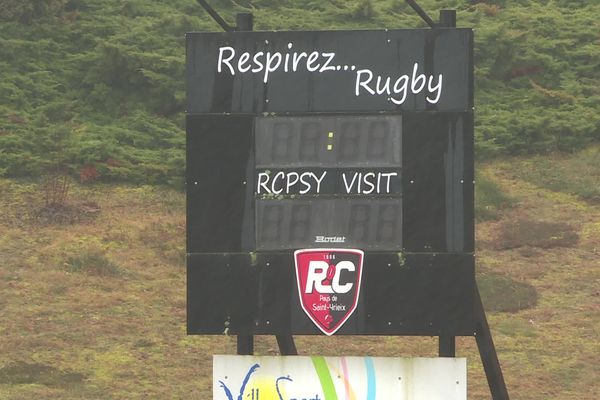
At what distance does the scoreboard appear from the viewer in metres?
10.6

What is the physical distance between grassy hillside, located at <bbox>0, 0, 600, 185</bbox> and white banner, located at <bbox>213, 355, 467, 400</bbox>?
14.8 m

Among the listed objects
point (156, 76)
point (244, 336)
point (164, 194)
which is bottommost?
point (244, 336)

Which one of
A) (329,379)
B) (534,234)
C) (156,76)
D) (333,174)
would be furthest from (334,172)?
(156,76)

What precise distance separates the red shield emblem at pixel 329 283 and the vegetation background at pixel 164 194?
6.74 metres

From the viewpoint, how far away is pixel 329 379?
1129 centimetres

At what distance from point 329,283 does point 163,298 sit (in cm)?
1035

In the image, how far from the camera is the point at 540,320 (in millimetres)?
19953

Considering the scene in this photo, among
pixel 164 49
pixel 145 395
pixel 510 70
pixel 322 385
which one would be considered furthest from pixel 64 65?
pixel 322 385

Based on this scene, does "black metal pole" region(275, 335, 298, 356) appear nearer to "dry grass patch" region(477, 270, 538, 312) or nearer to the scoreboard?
the scoreboard

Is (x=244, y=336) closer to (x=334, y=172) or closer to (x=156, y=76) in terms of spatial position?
(x=334, y=172)

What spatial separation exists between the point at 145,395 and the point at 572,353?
7064mm

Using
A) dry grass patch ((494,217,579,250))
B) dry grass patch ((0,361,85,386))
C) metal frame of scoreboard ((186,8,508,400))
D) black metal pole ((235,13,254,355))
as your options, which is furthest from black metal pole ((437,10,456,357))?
dry grass patch ((494,217,579,250))

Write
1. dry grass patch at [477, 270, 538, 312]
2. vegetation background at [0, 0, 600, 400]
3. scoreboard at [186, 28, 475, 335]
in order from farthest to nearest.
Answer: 1. dry grass patch at [477, 270, 538, 312]
2. vegetation background at [0, 0, 600, 400]
3. scoreboard at [186, 28, 475, 335]

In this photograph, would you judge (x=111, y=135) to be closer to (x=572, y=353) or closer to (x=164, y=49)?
(x=164, y=49)
